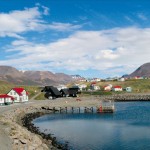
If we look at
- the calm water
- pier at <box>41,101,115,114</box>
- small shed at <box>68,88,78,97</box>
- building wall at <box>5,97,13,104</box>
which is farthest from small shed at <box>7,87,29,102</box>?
the calm water

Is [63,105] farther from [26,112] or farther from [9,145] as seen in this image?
[9,145]

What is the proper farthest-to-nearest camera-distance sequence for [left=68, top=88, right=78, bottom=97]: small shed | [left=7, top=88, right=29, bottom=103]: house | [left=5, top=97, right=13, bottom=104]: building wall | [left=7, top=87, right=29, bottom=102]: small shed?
1. [left=68, top=88, right=78, bottom=97]: small shed
2. [left=7, top=88, right=29, bottom=103]: house
3. [left=7, top=87, right=29, bottom=102]: small shed
4. [left=5, top=97, right=13, bottom=104]: building wall

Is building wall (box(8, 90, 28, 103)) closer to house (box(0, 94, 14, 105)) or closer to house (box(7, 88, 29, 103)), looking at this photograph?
house (box(7, 88, 29, 103))

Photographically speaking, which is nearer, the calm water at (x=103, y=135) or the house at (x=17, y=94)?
the calm water at (x=103, y=135)

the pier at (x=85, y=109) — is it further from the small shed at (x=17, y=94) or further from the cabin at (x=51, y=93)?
the cabin at (x=51, y=93)

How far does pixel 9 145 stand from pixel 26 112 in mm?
65790

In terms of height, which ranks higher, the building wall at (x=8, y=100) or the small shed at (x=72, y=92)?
the small shed at (x=72, y=92)

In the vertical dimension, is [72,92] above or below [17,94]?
above

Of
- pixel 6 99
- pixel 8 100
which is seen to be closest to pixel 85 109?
pixel 8 100

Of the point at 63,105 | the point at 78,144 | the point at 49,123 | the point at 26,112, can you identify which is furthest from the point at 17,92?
the point at 78,144

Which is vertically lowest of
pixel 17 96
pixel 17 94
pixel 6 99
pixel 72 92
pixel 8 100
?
pixel 8 100

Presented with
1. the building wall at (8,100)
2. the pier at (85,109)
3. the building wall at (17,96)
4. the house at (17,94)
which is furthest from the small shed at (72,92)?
the building wall at (8,100)

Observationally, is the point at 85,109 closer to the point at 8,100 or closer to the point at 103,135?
the point at 8,100

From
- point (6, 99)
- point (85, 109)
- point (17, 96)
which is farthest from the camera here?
point (17, 96)
